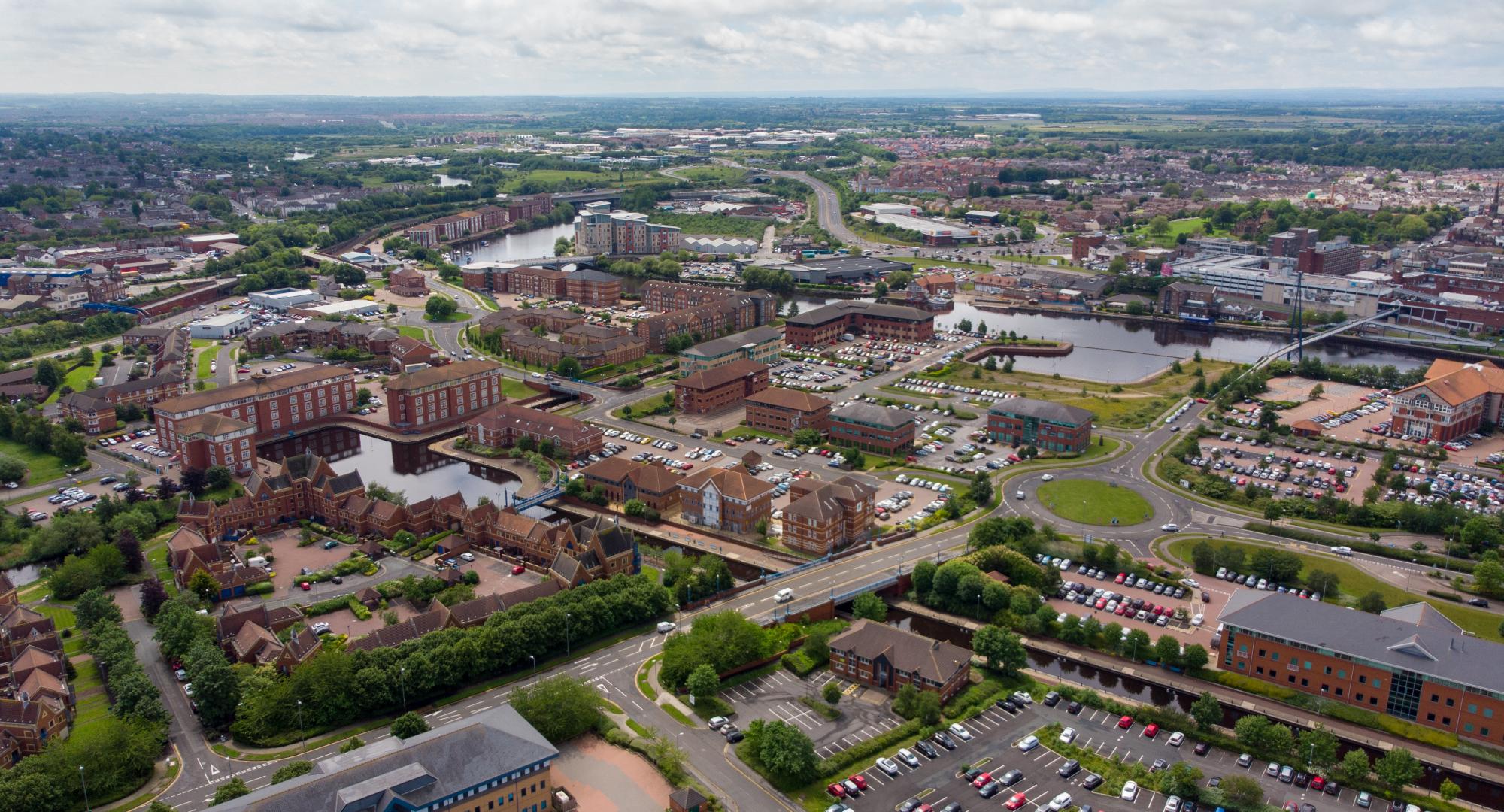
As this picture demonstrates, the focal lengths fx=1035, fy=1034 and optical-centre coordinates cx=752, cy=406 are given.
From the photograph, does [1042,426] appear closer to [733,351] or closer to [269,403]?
[733,351]

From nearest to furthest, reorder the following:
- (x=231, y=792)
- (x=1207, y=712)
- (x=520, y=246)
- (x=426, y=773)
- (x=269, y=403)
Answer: (x=426, y=773) < (x=231, y=792) < (x=1207, y=712) < (x=269, y=403) < (x=520, y=246)

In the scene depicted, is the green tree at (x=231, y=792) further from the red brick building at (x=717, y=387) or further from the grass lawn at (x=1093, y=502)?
the red brick building at (x=717, y=387)

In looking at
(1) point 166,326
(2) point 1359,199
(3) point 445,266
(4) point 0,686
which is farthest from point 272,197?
(2) point 1359,199

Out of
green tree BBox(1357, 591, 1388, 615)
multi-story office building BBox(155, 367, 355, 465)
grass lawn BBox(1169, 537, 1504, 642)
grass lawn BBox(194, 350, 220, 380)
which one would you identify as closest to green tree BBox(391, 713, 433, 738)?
multi-story office building BBox(155, 367, 355, 465)

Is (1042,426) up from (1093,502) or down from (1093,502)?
up

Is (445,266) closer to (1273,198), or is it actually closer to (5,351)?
(5,351)

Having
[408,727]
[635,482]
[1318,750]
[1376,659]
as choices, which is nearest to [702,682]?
[408,727]

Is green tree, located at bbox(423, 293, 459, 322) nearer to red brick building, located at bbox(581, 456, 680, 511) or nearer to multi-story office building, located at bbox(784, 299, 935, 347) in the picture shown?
multi-story office building, located at bbox(784, 299, 935, 347)

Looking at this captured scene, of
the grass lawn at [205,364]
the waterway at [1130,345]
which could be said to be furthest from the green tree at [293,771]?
the waterway at [1130,345]
